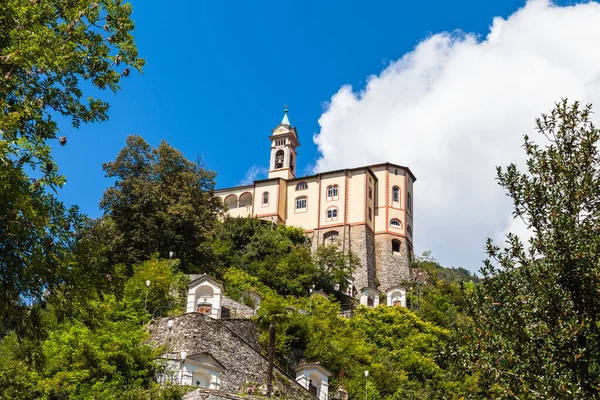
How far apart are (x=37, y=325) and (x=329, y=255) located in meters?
43.7

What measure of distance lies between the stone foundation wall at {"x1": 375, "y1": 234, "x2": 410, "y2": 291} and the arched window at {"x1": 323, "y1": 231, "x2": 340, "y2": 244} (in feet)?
12.4

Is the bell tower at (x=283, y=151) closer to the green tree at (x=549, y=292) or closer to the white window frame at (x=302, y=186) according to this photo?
the white window frame at (x=302, y=186)

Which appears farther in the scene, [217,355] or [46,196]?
[217,355]

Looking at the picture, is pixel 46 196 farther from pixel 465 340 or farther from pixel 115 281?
pixel 465 340

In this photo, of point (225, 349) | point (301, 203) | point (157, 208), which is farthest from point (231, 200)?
point (225, 349)

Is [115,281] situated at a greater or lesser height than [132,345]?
lesser

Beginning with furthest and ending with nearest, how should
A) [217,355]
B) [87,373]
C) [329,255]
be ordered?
[329,255] → [217,355] → [87,373]

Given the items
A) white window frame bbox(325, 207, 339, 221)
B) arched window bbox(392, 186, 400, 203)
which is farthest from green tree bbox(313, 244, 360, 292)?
arched window bbox(392, 186, 400, 203)

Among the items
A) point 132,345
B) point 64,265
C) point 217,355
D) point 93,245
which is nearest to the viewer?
point 64,265

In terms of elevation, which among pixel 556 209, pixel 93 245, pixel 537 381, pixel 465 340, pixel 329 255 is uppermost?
pixel 329 255

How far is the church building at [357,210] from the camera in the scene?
60188 mm

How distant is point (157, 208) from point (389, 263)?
Answer: 2644 centimetres

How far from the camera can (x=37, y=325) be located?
892 centimetres

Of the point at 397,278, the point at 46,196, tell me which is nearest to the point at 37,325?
the point at 46,196
